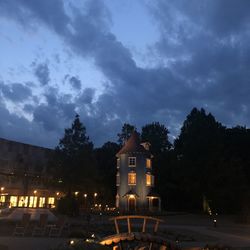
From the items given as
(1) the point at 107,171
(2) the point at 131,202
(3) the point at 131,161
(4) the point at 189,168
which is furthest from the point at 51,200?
(4) the point at 189,168

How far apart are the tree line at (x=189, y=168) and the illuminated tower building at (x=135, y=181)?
4252 mm

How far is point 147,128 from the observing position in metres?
91.0

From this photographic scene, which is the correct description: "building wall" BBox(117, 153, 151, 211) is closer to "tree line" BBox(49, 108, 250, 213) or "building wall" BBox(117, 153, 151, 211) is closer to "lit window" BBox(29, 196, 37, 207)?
"tree line" BBox(49, 108, 250, 213)

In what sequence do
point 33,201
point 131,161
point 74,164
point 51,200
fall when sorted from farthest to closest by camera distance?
point 51,200 < point 33,201 < point 131,161 < point 74,164

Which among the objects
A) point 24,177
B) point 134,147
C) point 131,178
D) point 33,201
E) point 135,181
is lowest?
point 33,201

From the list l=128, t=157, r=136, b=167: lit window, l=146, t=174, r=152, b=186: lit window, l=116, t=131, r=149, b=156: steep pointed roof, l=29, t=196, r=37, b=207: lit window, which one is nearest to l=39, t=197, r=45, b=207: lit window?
l=29, t=196, r=37, b=207: lit window

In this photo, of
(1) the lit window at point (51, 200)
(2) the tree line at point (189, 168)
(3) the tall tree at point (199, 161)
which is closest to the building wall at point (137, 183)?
(2) the tree line at point (189, 168)

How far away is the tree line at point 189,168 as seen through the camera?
51.2 m

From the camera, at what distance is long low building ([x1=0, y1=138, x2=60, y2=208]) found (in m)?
55.8

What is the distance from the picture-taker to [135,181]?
55.4m

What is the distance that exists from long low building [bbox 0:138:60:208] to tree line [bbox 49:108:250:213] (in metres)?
6.31

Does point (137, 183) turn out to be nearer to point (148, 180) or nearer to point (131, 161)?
point (148, 180)

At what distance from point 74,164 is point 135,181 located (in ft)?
35.5

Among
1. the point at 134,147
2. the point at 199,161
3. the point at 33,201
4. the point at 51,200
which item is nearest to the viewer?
the point at 134,147
